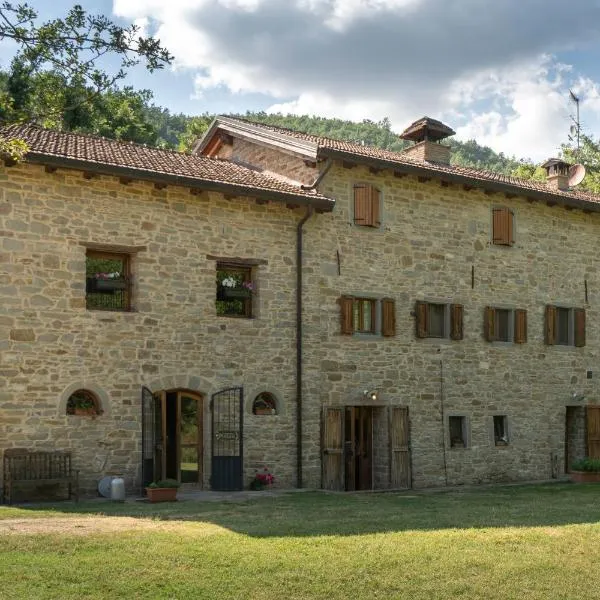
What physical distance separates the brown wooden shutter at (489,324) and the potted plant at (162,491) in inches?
346

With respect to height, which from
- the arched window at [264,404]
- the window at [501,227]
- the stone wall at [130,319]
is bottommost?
the arched window at [264,404]

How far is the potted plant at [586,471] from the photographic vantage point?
19.9 metres

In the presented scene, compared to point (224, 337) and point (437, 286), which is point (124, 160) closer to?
point (224, 337)

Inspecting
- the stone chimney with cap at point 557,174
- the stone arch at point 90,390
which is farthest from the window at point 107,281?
the stone chimney with cap at point 557,174

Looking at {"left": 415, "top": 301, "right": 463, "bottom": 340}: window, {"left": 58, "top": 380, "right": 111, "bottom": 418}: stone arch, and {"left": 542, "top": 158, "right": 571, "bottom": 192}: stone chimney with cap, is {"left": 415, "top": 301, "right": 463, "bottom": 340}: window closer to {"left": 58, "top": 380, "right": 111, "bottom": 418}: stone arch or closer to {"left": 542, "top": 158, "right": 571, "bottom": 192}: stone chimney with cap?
{"left": 542, "top": 158, "right": 571, "bottom": 192}: stone chimney with cap

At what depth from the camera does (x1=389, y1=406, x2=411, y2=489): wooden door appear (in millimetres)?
18562

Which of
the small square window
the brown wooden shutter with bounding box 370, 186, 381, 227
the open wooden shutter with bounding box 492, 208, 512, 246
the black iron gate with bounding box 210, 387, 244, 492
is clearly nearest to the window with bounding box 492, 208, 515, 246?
the open wooden shutter with bounding box 492, 208, 512, 246

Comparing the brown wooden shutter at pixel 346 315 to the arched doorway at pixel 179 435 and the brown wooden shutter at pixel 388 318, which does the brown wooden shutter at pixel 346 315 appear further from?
the arched doorway at pixel 179 435

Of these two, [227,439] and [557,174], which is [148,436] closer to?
[227,439]

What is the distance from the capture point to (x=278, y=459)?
56.1 ft

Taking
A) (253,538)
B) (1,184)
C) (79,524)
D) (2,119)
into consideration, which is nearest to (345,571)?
(253,538)

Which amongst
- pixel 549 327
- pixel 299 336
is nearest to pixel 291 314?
pixel 299 336

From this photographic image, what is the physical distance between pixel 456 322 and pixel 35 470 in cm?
966

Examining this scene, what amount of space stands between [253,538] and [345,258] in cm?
837
